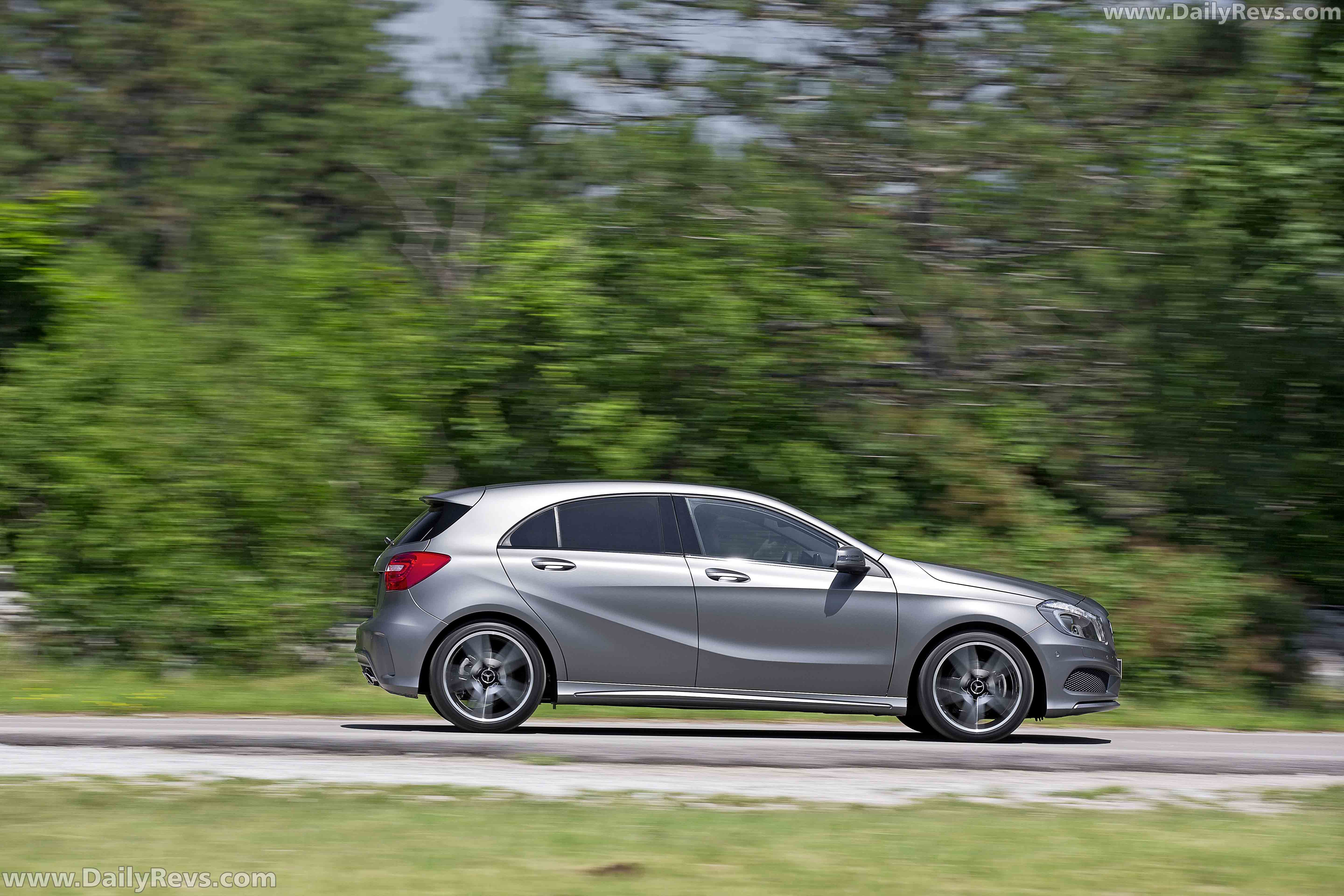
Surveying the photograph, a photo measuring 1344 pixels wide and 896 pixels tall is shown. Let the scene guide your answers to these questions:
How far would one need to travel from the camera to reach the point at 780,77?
13.6m

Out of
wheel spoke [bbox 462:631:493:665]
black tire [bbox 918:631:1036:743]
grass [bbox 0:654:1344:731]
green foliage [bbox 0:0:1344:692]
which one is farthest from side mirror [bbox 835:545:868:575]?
green foliage [bbox 0:0:1344:692]

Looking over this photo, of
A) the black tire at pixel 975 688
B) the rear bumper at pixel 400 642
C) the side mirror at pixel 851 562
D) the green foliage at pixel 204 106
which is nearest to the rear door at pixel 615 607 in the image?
the rear bumper at pixel 400 642

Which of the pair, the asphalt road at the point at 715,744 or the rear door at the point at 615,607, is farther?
the rear door at the point at 615,607

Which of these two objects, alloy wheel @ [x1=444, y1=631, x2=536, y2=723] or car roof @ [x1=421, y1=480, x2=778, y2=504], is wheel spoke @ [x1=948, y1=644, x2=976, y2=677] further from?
alloy wheel @ [x1=444, y1=631, x2=536, y2=723]

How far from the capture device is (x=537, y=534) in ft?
30.5

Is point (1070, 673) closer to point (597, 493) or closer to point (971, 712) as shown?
point (971, 712)

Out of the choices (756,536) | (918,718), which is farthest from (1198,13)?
(918,718)

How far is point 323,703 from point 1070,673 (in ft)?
18.3

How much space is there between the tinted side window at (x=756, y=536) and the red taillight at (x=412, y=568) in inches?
66.2

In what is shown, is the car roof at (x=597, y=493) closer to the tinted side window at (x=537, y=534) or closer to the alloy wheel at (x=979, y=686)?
the tinted side window at (x=537, y=534)

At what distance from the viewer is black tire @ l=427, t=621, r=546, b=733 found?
9.06m

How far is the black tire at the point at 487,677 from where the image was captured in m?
9.06

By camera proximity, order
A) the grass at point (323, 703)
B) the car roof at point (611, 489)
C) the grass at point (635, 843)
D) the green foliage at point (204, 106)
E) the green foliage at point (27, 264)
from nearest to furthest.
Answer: the grass at point (635, 843), the car roof at point (611, 489), the grass at point (323, 703), the green foliage at point (27, 264), the green foliage at point (204, 106)

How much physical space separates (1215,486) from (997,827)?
7400 millimetres
